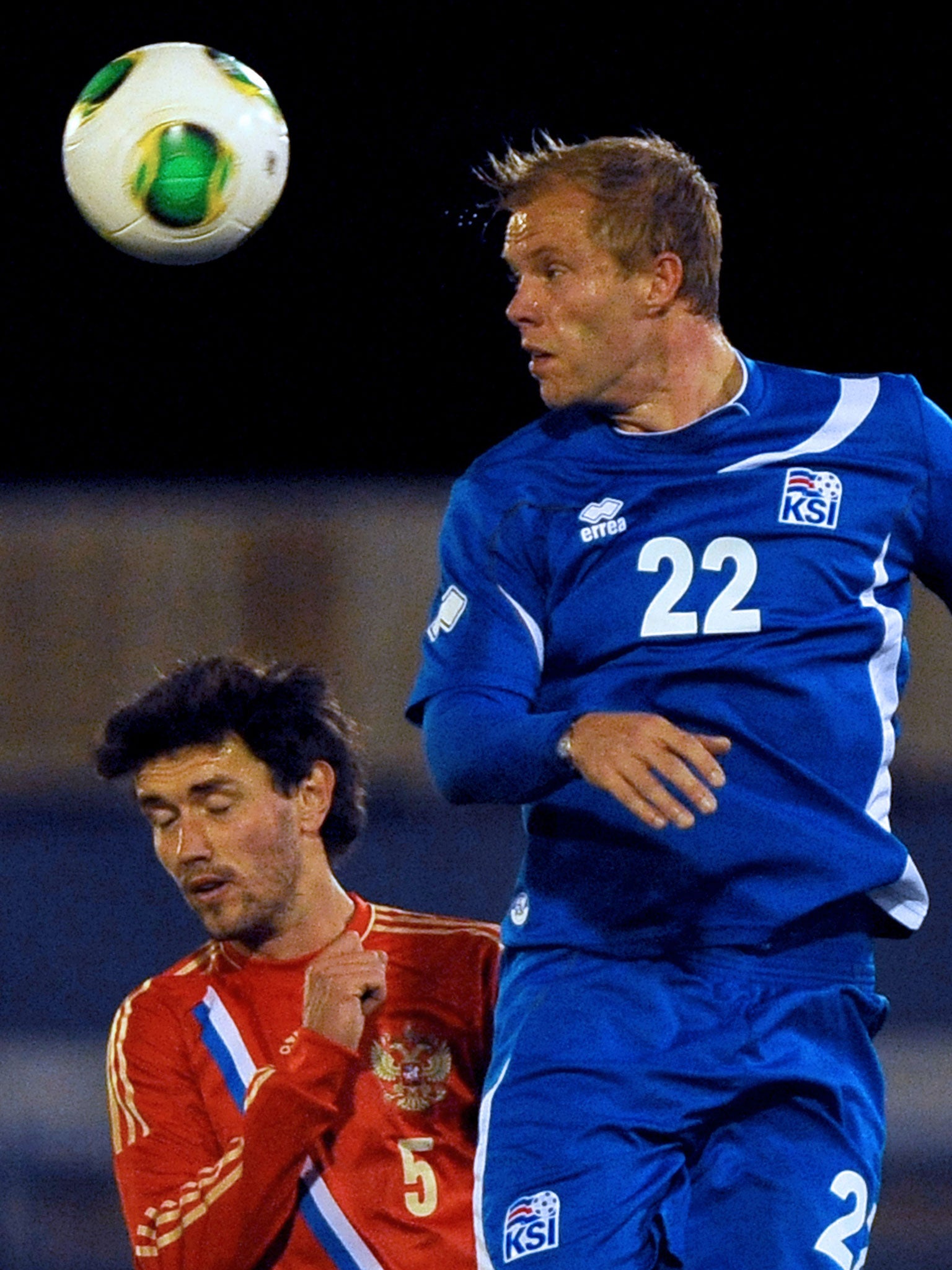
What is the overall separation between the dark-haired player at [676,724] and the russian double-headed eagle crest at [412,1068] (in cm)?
51

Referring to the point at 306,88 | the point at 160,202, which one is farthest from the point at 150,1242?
the point at 306,88

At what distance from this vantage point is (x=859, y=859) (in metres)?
2.63

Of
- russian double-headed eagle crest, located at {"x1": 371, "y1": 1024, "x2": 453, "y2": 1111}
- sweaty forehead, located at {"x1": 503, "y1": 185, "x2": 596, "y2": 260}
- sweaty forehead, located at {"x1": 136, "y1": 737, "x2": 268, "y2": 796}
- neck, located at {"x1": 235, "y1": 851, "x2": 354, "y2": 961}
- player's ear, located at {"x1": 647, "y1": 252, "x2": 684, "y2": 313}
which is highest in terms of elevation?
sweaty forehead, located at {"x1": 503, "y1": 185, "x2": 596, "y2": 260}

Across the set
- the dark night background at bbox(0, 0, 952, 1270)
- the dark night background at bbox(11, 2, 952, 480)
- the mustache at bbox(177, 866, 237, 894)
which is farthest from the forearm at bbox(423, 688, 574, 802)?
the dark night background at bbox(11, 2, 952, 480)

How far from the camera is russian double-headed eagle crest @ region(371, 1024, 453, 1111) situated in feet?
10.8

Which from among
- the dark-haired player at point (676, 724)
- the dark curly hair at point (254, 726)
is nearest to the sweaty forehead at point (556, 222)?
the dark-haired player at point (676, 724)

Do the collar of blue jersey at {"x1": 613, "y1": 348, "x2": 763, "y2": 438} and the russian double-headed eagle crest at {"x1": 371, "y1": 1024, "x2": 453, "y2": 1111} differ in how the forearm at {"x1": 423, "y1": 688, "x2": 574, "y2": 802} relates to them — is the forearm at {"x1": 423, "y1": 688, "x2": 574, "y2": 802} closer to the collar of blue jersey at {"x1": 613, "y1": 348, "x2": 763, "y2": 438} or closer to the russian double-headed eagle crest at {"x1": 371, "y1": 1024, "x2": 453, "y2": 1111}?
the collar of blue jersey at {"x1": 613, "y1": 348, "x2": 763, "y2": 438}

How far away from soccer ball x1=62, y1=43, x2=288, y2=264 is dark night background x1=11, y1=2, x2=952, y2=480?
6.68 m

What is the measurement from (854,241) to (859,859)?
10184mm

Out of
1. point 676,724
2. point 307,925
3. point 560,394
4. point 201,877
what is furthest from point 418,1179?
point 560,394

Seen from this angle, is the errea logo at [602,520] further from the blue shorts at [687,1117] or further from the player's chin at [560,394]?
the blue shorts at [687,1117]

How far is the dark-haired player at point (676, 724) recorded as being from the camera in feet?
8.36

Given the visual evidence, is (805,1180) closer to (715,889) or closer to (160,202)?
(715,889)

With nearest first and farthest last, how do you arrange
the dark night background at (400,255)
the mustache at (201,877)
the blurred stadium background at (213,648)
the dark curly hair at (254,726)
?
1. the mustache at (201,877)
2. the dark curly hair at (254,726)
3. the blurred stadium background at (213,648)
4. the dark night background at (400,255)
